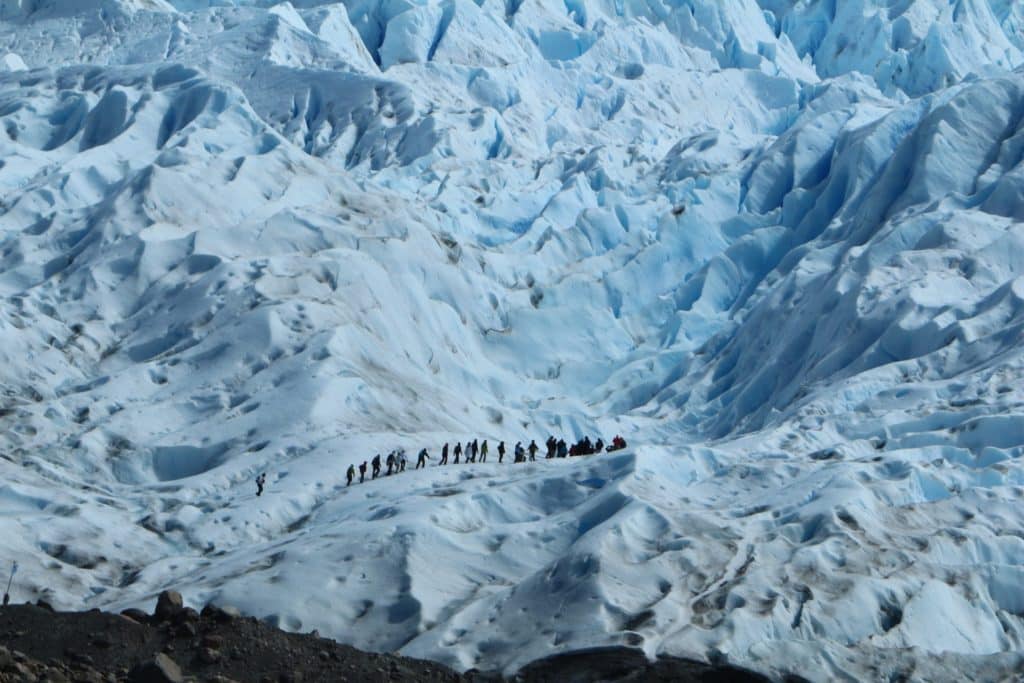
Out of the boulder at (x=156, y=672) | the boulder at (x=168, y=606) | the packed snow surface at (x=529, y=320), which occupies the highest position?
the boulder at (x=156, y=672)

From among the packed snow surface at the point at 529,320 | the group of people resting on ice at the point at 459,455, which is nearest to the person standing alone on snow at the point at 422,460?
the group of people resting on ice at the point at 459,455

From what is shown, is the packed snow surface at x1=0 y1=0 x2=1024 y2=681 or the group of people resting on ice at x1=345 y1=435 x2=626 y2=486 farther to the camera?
the group of people resting on ice at x1=345 y1=435 x2=626 y2=486

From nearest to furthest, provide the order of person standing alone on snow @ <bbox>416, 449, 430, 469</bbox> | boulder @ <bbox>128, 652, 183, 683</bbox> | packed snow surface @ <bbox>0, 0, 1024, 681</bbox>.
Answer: boulder @ <bbox>128, 652, 183, 683</bbox> < packed snow surface @ <bbox>0, 0, 1024, 681</bbox> < person standing alone on snow @ <bbox>416, 449, 430, 469</bbox>

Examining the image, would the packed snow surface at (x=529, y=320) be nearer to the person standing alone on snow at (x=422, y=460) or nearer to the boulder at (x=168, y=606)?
the person standing alone on snow at (x=422, y=460)

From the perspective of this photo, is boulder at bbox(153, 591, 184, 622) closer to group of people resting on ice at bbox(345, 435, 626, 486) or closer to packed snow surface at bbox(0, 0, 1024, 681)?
packed snow surface at bbox(0, 0, 1024, 681)

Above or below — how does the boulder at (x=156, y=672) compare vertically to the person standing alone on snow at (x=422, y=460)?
above

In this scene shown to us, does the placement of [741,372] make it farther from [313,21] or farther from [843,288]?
[313,21]

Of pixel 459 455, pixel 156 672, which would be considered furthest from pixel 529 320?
pixel 156 672

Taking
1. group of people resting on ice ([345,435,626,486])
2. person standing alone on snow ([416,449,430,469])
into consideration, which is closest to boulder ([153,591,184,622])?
group of people resting on ice ([345,435,626,486])
